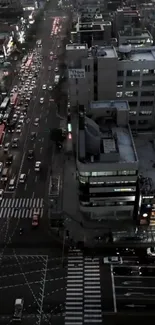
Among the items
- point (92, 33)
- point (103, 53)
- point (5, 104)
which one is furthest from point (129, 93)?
point (92, 33)

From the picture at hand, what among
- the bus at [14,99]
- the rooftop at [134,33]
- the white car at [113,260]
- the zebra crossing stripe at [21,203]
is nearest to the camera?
the white car at [113,260]

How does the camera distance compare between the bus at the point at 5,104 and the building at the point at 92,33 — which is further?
the building at the point at 92,33

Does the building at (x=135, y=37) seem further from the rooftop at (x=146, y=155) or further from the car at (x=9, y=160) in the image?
the car at (x=9, y=160)

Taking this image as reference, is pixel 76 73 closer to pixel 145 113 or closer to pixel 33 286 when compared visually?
pixel 145 113

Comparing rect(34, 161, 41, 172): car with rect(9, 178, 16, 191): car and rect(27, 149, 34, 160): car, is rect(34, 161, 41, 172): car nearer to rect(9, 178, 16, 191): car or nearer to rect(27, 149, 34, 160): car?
rect(27, 149, 34, 160): car

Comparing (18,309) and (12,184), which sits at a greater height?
(12,184)

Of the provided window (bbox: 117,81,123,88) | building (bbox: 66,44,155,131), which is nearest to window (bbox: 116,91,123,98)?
building (bbox: 66,44,155,131)

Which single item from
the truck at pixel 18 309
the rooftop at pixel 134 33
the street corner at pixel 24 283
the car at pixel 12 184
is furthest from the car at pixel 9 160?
the rooftop at pixel 134 33
